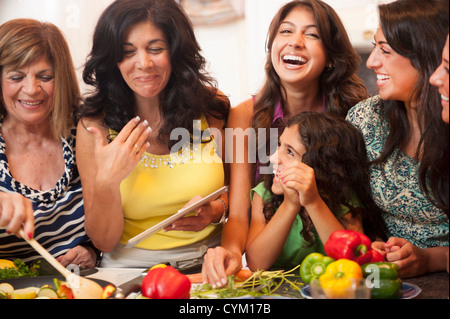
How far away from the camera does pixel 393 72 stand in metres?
1.49

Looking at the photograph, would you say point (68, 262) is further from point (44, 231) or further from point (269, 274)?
point (269, 274)

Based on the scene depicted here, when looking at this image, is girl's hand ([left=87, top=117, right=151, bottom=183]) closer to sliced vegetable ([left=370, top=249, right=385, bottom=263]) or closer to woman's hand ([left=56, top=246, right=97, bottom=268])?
woman's hand ([left=56, top=246, right=97, bottom=268])

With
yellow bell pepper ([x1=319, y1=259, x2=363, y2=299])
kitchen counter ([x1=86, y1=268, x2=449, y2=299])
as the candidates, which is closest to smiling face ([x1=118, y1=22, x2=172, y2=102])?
kitchen counter ([x1=86, y1=268, x2=449, y2=299])

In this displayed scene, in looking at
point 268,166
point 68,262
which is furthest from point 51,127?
point 268,166

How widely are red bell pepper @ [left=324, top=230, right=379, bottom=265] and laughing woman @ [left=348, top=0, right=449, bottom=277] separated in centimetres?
18

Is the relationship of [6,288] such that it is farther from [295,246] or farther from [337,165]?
[337,165]

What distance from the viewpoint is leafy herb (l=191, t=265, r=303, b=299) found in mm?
1230

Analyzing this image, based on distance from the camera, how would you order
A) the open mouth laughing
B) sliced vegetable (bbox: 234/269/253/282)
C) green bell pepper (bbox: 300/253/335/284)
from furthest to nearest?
the open mouth laughing < sliced vegetable (bbox: 234/269/253/282) < green bell pepper (bbox: 300/253/335/284)

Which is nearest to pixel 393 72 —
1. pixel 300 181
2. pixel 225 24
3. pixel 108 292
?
pixel 300 181

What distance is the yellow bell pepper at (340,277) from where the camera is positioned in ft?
3.75

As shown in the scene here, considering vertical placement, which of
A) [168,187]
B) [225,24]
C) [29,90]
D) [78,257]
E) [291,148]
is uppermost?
[225,24]

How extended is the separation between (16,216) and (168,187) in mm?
536
